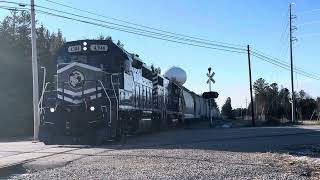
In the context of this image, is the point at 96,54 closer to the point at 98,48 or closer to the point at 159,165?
the point at 98,48

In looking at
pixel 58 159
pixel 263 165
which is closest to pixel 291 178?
pixel 263 165

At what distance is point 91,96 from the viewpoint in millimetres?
21766

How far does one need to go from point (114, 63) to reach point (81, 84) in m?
1.84

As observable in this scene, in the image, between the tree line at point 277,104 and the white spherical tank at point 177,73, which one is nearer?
the white spherical tank at point 177,73

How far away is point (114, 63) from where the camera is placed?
2295 cm

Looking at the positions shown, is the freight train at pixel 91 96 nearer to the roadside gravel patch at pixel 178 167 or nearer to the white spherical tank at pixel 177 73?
the roadside gravel patch at pixel 178 167

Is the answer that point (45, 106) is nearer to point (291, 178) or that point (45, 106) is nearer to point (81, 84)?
point (81, 84)

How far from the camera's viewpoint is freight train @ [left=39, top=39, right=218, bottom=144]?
21.0 meters

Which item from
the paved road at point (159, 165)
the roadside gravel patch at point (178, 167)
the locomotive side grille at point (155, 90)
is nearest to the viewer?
the roadside gravel patch at point (178, 167)

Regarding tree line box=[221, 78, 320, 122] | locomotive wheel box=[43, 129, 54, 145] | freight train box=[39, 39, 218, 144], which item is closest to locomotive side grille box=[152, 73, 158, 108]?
freight train box=[39, 39, 218, 144]

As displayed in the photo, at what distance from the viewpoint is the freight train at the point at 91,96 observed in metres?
21.0

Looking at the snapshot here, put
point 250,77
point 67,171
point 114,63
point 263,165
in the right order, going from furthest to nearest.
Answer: point 250,77 < point 114,63 < point 263,165 < point 67,171

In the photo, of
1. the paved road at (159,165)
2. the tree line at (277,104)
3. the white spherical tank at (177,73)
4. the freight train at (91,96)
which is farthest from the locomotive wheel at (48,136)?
the tree line at (277,104)

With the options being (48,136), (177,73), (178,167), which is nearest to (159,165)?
(178,167)
